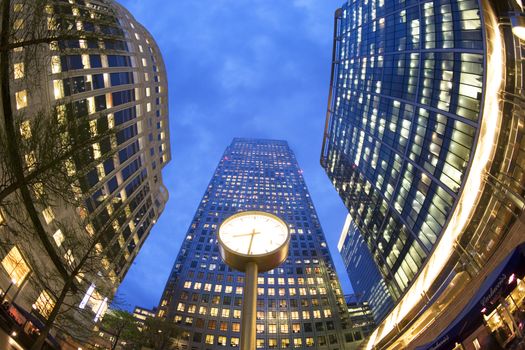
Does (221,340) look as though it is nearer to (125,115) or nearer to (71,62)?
(125,115)

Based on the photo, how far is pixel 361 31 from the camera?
182ft

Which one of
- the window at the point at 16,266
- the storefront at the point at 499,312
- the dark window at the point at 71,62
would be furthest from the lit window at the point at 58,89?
the storefront at the point at 499,312

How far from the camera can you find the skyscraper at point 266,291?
161 feet

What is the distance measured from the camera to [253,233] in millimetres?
6824

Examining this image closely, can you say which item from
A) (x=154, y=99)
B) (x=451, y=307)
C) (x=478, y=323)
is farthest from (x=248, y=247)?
(x=154, y=99)

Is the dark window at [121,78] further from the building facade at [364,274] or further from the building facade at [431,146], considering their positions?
the building facade at [364,274]

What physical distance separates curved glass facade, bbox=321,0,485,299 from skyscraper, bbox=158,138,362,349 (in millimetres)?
15553

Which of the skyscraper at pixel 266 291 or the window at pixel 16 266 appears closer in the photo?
the window at pixel 16 266

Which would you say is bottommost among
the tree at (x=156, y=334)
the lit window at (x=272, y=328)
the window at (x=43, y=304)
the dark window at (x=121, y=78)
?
the window at (x=43, y=304)

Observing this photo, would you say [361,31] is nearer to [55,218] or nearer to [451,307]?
[451,307]

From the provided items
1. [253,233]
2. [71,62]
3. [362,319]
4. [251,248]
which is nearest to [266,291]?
[362,319]

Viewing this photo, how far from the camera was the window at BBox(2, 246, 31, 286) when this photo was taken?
49.6 ft

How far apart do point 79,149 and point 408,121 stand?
3699cm

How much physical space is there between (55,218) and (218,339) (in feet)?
123
